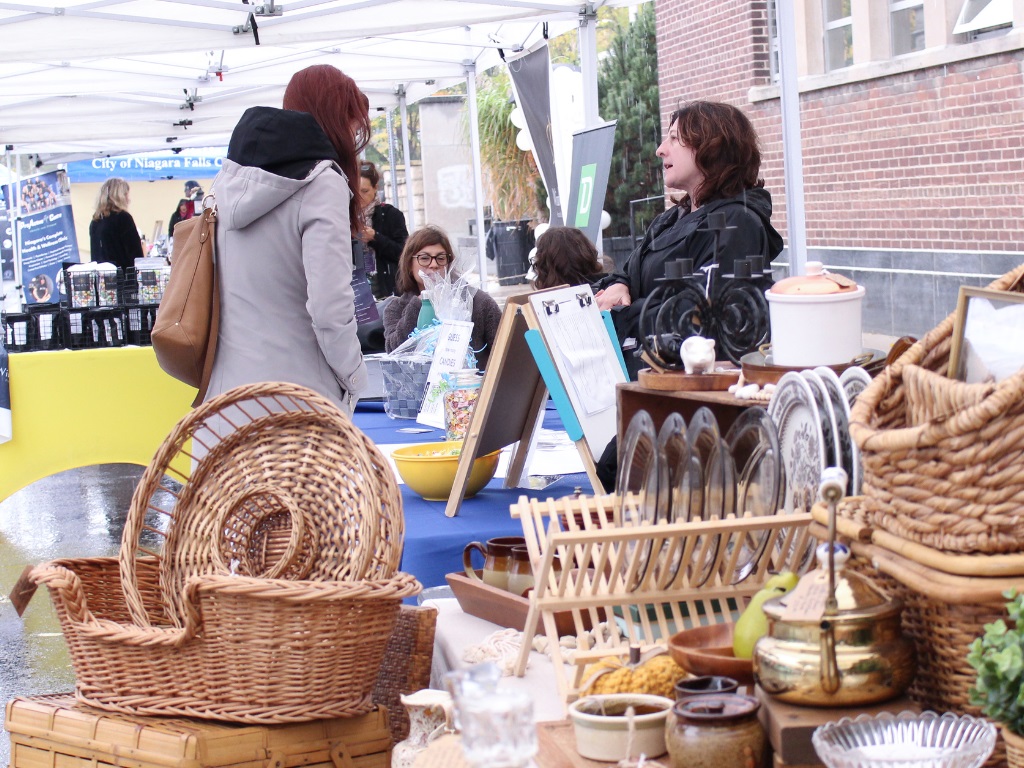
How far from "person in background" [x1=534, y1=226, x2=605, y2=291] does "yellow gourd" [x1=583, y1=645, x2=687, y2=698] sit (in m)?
2.88

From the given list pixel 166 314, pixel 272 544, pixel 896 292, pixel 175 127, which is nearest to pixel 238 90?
pixel 175 127

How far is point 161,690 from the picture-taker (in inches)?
71.6

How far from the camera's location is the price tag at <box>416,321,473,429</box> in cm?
352

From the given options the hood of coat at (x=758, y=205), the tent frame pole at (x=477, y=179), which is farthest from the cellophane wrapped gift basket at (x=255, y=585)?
the tent frame pole at (x=477, y=179)

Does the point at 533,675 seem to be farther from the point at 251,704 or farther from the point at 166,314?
the point at 166,314

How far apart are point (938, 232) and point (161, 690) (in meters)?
7.92

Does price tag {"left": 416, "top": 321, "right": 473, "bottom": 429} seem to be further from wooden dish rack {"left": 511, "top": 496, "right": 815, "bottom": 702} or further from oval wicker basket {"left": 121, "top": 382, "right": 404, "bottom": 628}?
wooden dish rack {"left": 511, "top": 496, "right": 815, "bottom": 702}

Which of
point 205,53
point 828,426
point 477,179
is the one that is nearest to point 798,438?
point 828,426

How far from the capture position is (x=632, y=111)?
13836 mm

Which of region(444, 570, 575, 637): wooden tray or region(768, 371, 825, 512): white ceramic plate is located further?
region(444, 570, 575, 637): wooden tray

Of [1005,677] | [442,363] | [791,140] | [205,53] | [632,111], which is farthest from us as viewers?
[632,111]

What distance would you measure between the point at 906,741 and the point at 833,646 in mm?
104

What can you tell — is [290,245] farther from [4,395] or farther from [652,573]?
[4,395]

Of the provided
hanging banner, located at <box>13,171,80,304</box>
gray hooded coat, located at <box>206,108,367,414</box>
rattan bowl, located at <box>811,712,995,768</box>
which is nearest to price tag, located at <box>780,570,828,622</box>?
rattan bowl, located at <box>811,712,995,768</box>
